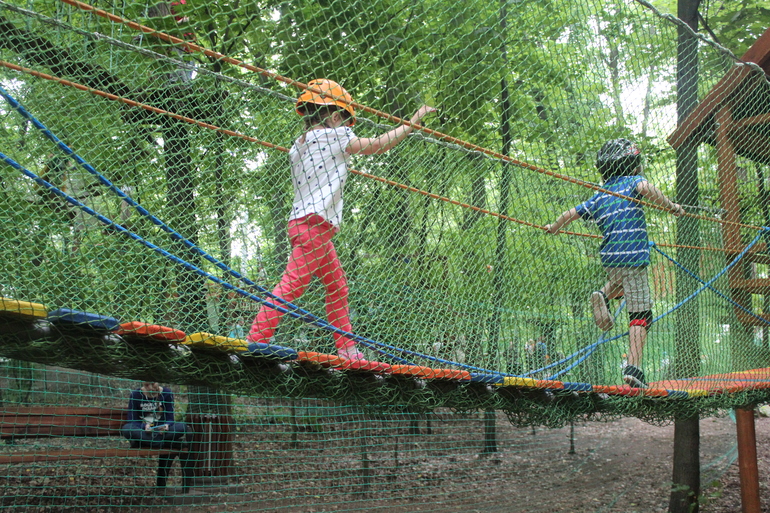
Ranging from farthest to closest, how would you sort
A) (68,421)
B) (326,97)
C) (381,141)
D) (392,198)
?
(68,421)
(392,198)
(381,141)
(326,97)

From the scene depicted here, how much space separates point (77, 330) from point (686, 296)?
123 inches

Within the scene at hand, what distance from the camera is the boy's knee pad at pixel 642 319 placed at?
116 inches

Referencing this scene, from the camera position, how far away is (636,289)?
2.98 meters

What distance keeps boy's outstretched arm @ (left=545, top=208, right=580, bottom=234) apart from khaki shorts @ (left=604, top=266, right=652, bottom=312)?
352 millimetres

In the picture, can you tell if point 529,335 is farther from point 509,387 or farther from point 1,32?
point 1,32

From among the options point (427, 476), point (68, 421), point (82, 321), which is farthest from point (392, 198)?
point (427, 476)

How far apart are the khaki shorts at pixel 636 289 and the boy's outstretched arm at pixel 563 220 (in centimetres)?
35

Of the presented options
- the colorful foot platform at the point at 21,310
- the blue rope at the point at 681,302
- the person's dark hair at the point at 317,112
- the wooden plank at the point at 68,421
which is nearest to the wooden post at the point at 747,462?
the blue rope at the point at 681,302

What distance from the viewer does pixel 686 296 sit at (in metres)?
3.49

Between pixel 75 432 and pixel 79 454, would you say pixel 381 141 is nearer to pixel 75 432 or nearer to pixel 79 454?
pixel 79 454

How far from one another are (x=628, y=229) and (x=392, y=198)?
1146 mm

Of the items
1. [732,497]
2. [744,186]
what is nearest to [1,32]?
[744,186]

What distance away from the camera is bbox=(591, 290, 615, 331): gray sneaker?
2949 mm

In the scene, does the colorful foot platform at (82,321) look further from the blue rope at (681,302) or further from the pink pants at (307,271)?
the blue rope at (681,302)
